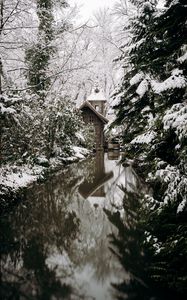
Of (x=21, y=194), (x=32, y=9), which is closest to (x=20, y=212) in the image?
(x=21, y=194)

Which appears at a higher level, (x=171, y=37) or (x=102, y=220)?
(x=171, y=37)

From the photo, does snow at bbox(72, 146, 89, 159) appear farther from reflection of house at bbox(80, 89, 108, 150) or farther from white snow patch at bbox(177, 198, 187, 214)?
white snow patch at bbox(177, 198, 187, 214)

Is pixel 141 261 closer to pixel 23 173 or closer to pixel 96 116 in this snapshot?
pixel 23 173

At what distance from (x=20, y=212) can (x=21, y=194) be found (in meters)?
2.25

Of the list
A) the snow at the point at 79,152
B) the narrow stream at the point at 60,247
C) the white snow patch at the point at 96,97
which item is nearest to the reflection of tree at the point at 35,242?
the narrow stream at the point at 60,247

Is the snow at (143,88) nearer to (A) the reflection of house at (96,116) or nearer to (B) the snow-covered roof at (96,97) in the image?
(A) the reflection of house at (96,116)

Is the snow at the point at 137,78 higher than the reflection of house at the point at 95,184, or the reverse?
the snow at the point at 137,78

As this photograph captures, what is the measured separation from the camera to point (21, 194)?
1320 cm

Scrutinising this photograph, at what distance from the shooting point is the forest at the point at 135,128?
575 centimetres

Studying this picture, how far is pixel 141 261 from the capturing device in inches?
280

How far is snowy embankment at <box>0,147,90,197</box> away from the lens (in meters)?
12.3

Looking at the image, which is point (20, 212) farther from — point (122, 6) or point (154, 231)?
point (122, 6)

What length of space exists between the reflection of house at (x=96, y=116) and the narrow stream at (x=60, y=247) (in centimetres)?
3001

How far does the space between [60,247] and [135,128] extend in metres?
8.37
